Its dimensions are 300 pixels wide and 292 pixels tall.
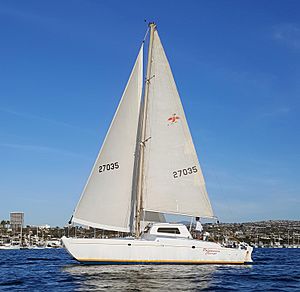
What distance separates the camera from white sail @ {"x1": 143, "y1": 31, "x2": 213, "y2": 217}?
41.3 m

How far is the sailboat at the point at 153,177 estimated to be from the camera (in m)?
39.8

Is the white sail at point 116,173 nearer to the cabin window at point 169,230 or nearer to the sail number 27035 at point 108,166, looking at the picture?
the sail number 27035 at point 108,166

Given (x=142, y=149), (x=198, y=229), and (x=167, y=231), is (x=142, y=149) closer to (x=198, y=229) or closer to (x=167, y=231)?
(x=167, y=231)

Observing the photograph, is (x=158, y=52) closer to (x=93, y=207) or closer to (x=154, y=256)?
(x=93, y=207)

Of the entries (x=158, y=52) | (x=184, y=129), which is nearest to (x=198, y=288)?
(x=184, y=129)

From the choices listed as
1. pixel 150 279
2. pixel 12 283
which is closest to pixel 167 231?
pixel 150 279

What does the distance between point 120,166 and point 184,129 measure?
601cm

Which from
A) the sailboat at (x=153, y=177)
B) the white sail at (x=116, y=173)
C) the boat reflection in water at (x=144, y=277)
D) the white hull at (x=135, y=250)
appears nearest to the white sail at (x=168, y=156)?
the sailboat at (x=153, y=177)

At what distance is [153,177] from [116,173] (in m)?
2.90

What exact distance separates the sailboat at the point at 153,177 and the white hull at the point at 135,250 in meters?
0.07

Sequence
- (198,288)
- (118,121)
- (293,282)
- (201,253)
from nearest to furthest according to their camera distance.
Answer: (198,288) < (293,282) < (201,253) < (118,121)

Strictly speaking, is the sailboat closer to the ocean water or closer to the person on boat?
the person on boat

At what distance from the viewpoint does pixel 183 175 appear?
41969 mm

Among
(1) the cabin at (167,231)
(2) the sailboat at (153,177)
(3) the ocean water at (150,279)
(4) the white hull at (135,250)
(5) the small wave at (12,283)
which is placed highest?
(2) the sailboat at (153,177)
